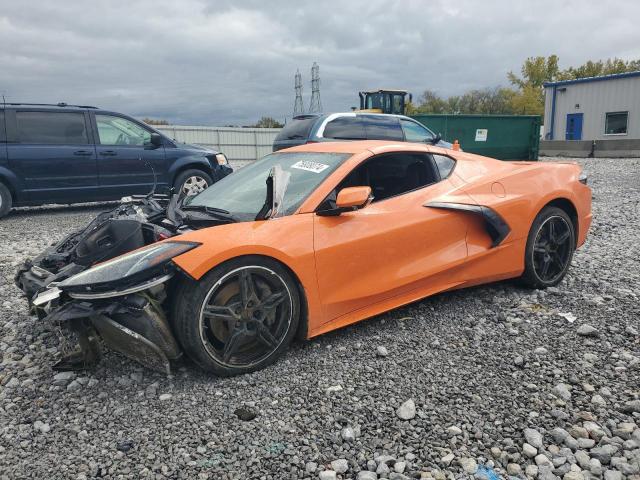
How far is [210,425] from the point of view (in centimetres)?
246

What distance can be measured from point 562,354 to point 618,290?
141 centimetres

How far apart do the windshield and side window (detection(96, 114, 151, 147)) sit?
5532 mm

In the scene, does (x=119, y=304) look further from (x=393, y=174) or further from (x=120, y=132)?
(x=120, y=132)

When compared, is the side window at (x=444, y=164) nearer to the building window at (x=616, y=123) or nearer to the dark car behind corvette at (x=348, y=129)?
the dark car behind corvette at (x=348, y=129)

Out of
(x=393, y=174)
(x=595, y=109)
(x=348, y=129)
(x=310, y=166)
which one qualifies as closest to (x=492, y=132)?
(x=348, y=129)

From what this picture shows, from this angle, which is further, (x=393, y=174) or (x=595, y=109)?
(x=595, y=109)

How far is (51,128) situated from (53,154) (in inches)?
18.1

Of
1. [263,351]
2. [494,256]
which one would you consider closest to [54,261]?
[263,351]

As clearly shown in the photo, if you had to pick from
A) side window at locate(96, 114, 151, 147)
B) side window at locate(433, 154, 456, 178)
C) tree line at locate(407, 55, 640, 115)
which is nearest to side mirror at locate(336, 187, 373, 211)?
side window at locate(433, 154, 456, 178)

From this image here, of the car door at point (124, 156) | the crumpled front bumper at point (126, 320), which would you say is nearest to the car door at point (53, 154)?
the car door at point (124, 156)

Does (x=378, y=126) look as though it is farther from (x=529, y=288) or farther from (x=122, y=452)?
(x=122, y=452)

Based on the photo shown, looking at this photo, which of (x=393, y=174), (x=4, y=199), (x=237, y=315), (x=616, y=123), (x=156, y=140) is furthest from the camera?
(x=616, y=123)

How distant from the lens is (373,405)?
2.60 m

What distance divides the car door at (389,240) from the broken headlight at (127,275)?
86 centimetres
